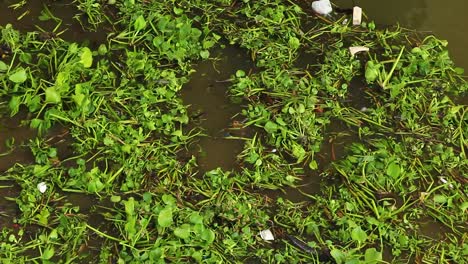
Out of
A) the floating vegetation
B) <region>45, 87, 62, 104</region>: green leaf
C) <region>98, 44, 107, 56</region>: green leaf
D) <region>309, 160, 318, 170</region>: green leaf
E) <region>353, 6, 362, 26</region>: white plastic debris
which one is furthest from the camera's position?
<region>353, 6, 362, 26</region>: white plastic debris

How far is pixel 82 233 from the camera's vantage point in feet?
9.57

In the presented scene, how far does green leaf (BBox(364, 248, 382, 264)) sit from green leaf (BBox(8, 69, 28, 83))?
6.56 ft

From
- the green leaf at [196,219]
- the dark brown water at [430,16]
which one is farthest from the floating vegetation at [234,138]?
the dark brown water at [430,16]

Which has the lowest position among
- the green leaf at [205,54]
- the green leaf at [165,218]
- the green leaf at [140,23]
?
the green leaf at [165,218]

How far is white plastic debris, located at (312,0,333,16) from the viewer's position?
12.3 feet

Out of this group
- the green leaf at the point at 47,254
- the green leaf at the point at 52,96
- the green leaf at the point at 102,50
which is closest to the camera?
the green leaf at the point at 47,254

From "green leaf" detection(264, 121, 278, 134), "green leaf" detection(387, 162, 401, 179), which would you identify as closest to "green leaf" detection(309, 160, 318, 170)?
"green leaf" detection(264, 121, 278, 134)

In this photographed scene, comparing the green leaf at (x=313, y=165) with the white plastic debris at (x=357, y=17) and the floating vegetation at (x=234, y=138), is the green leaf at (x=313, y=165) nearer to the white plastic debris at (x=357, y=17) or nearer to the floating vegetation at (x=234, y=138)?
the floating vegetation at (x=234, y=138)

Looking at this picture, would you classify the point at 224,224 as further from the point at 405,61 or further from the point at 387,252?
the point at 405,61

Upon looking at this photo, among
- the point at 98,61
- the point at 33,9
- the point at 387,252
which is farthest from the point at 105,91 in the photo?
the point at 387,252

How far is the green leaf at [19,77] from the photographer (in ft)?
10.2

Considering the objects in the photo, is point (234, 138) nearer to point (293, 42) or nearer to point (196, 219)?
point (196, 219)

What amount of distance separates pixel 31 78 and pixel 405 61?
2203 mm

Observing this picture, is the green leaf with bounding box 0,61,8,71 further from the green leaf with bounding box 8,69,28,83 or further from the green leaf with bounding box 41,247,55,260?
the green leaf with bounding box 41,247,55,260
